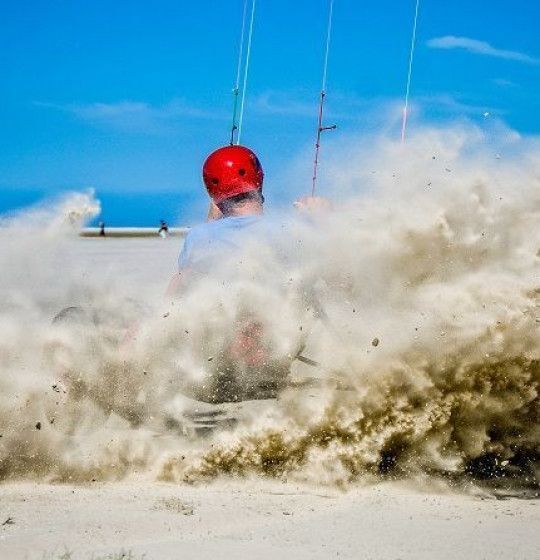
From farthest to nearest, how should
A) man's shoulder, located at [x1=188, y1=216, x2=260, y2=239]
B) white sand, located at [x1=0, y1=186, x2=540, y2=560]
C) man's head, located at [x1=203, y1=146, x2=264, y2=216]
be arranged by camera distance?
1. man's head, located at [x1=203, y1=146, x2=264, y2=216]
2. man's shoulder, located at [x1=188, y1=216, x2=260, y2=239]
3. white sand, located at [x1=0, y1=186, x2=540, y2=560]

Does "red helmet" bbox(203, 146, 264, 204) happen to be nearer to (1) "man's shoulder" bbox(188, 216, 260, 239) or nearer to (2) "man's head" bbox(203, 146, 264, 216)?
(2) "man's head" bbox(203, 146, 264, 216)

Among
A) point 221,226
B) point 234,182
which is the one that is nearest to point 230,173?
point 234,182

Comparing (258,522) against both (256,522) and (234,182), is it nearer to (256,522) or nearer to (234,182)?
(256,522)

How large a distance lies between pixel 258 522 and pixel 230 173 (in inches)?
101

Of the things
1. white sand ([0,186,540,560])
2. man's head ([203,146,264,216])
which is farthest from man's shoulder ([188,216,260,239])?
white sand ([0,186,540,560])

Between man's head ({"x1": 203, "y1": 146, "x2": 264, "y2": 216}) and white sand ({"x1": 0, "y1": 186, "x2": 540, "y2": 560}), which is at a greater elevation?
man's head ({"x1": 203, "y1": 146, "x2": 264, "y2": 216})

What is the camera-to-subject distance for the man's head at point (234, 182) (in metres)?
5.48

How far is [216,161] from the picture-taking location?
18.3 feet

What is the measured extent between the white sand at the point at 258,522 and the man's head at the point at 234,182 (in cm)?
197

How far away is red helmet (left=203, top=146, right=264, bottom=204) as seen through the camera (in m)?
5.50

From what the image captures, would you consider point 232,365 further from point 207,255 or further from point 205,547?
point 205,547

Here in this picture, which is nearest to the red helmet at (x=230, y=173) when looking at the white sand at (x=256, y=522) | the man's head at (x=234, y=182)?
the man's head at (x=234, y=182)

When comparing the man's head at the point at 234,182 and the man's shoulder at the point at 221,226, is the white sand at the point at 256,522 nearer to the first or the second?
the man's shoulder at the point at 221,226

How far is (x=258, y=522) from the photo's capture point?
149 inches
